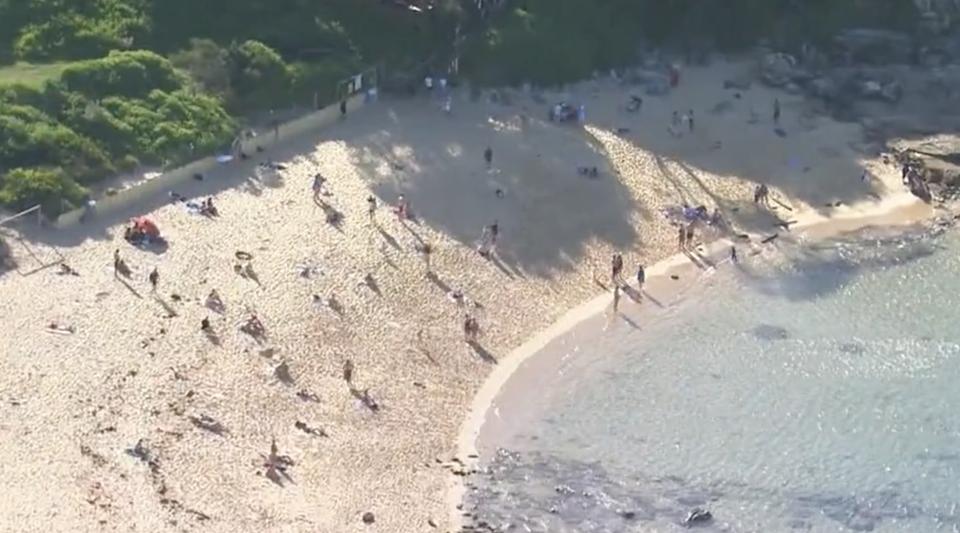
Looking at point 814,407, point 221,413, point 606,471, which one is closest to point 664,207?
point 814,407

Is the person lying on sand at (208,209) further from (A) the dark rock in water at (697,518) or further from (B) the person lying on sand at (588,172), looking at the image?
(A) the dark rock in water at (697,518)

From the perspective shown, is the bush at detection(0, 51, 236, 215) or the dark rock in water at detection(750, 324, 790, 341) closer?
the dark rock in water at detection(750, 324, 790, 341)

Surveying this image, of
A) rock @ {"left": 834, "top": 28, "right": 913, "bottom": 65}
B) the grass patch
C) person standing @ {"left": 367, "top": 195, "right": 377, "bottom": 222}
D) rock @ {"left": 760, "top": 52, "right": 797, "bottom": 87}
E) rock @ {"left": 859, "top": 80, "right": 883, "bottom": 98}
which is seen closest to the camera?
person standing @ {"left": 367, "top": 195, "right": 377, "bottom": 222}

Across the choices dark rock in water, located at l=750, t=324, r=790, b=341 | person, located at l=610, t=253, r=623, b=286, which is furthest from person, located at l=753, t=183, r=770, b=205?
dark rock in water, located at l=750, t=324, r=790, b=341

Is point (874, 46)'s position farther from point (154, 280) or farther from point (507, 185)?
point (154, 280)

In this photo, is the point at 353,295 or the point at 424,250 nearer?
the point at 353,295

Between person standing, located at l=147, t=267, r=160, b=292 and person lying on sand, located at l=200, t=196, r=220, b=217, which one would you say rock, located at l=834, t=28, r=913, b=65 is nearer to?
person lying on sand, located at l=200, t=196, r=220, b=217

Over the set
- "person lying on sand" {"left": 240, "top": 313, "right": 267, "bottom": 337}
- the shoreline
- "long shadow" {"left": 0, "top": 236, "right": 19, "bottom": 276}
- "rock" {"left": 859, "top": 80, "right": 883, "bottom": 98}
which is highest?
"long shadow" {"left": 0, "top": 236, "right": 19, "bottom": 276}

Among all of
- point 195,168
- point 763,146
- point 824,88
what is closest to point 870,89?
point 824,88
